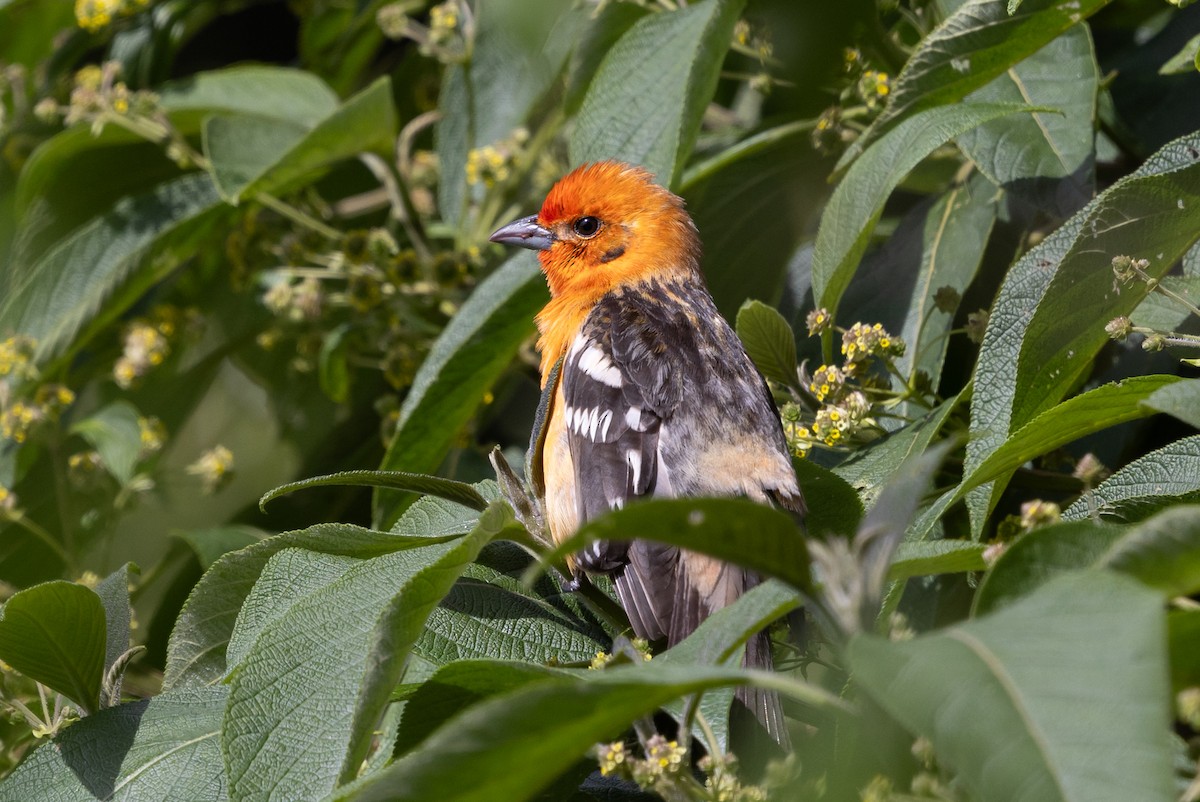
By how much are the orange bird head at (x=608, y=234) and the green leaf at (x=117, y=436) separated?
1.68 meters

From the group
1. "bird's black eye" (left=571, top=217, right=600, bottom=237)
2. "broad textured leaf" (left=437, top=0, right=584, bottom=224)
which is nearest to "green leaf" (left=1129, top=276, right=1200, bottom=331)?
"bird's black eye" (left=571, top=217, right=600, bottom=237)

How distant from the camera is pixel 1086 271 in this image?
8.25 ft

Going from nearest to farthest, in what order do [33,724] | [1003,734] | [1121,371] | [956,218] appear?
[1003,734] < [33,724] < [1121,371] < [956,218]

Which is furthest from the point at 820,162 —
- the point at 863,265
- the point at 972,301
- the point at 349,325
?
the point at 349,325

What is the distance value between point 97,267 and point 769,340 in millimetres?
2860

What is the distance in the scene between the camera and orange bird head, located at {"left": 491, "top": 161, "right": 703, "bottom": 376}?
4.27 m

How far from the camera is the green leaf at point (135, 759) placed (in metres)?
2.34

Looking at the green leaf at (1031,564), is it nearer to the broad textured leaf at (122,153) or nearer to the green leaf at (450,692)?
the green leaf at (450,692)

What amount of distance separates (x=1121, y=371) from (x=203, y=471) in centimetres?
357

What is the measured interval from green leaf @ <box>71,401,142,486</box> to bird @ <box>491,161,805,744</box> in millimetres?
1751

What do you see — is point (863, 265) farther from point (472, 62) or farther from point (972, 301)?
point (472, 62)

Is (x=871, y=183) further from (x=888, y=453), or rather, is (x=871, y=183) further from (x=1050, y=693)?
(x=1050, y=693)

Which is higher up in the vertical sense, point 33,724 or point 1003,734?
point 1003,734

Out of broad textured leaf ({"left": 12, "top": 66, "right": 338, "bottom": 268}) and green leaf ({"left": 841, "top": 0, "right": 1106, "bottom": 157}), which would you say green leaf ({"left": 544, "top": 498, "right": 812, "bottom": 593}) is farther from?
broad textured leaf ({"left": 12, "top": 66, "right": 338, "bottom": 268})
